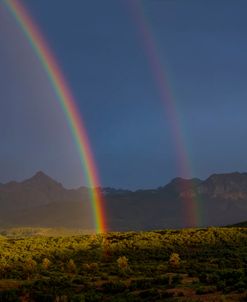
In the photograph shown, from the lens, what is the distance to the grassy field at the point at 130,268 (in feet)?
100.0

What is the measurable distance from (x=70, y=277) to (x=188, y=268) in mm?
9067

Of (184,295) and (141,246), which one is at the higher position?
(141,246)

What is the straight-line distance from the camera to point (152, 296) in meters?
29.4

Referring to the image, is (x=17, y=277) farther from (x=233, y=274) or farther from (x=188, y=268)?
(x=233, y=274)

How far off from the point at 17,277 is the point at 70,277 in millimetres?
5085

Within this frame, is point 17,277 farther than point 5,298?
Yes

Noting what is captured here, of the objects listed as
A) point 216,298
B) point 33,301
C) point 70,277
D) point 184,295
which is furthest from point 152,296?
point 70,277

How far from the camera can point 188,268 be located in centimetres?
4259

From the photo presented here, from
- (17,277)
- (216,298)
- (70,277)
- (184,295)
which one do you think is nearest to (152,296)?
(184,295)

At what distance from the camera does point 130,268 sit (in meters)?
43.9

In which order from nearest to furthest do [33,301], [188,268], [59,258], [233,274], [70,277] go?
1. [33,301]
2. [233,274]
3. [70,277]
4. [188,268]
5. [59,258]

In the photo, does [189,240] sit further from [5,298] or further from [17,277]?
[5,298]

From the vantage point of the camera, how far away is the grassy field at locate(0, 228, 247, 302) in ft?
100.0

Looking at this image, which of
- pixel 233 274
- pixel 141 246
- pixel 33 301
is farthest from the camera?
pixel 141 246
